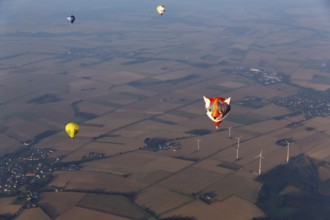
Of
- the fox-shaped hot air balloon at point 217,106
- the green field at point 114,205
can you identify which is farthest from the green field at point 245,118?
the fox-shaped hot air balloon at point 217,106

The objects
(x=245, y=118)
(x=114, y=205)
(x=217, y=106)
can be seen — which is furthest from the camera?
(x=245, y=118)

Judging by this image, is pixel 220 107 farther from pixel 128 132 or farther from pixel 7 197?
pixel 128 132

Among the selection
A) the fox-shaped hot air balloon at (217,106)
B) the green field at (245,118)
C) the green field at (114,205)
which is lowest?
the green field at (114,205)

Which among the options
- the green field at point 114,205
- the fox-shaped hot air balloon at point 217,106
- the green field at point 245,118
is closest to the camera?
the fox-shaped hot air balloon at point 217,106

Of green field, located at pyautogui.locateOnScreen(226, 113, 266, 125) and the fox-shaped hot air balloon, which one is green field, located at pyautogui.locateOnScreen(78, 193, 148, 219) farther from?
green field, located at pyautogui.locateOnScreen(226, 113, 266, 125)

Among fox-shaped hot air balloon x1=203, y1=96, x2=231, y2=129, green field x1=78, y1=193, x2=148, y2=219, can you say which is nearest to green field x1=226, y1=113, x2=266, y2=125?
green field x1=78, y1=193, x2=148, y2=219

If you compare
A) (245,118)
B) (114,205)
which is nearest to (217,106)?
(114,205)

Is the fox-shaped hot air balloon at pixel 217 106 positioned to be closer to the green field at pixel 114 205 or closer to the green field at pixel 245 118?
the green field at pixel 114 205

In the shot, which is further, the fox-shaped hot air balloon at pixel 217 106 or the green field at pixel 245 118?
the green field at pixel 245 118

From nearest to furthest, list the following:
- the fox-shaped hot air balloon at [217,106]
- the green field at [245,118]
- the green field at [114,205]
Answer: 1. the fox-shaped hot air balloon at [217,106]
2. the green field at [114,205]
3. the green field at [245,118]

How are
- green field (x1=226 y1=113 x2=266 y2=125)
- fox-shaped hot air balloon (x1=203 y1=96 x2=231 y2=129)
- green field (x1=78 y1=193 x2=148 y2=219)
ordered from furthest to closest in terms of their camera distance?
green field (x1=226 y1=113 x2=266 y2=125) < green field (x1=78 y1=193 x2=148 y2=219) < fox-shaped hot air balloon (x1=203 y1=96 x2=231 y2=129)

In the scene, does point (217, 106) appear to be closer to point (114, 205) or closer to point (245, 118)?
point (114, 205)

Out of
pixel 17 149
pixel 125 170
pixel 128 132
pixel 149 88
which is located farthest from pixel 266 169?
pixel 149 88
